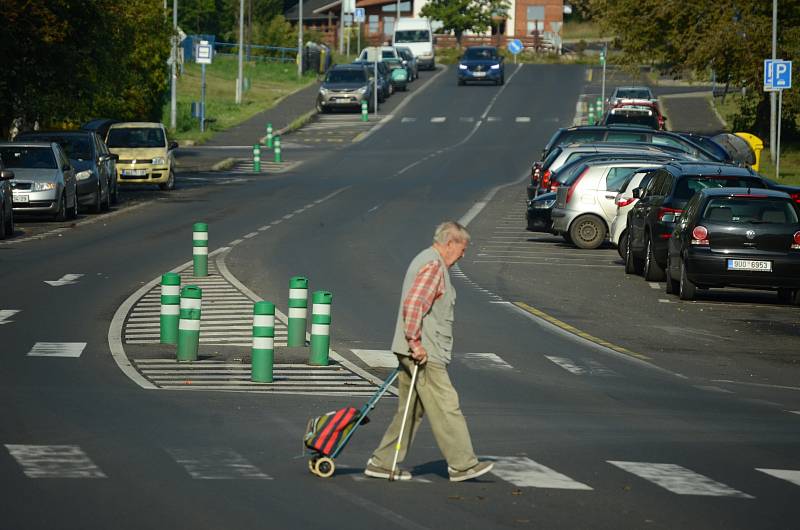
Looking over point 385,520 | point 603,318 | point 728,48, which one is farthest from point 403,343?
point 728,48

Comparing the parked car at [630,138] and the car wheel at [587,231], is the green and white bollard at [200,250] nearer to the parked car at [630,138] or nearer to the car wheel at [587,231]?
the car wheel at [587,231]

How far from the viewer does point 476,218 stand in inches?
1379

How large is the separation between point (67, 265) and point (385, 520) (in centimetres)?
1679

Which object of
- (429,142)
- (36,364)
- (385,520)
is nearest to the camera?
(385,520)

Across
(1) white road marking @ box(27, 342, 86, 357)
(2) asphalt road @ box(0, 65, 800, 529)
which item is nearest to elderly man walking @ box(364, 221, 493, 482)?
(2) asphalt road @ box(0, 65, 800, 529)

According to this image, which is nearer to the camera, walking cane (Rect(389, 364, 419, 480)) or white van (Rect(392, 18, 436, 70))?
walking cane (Rect(389, 364, 419, 480))

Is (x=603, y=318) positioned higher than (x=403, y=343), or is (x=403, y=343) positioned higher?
(x=403, y=343)

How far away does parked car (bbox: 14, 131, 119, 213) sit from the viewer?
35.1 metres

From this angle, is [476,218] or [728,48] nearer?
[476,218]

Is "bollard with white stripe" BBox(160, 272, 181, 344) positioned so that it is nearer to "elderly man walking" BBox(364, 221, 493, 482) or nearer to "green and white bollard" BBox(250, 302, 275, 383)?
"green and white bollard" BBox(250, 302, 275, 383)

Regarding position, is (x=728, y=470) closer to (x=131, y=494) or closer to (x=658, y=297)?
(x=131, y=494)

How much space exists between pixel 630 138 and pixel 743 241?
1523 cm

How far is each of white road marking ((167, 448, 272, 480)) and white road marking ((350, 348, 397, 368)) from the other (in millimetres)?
4996

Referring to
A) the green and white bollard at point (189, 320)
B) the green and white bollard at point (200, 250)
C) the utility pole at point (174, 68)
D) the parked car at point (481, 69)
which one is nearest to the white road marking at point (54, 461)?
the green and white bollard at point (189, 320)
